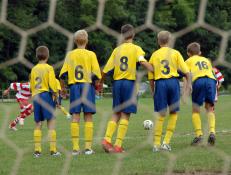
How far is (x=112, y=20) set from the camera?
890cm

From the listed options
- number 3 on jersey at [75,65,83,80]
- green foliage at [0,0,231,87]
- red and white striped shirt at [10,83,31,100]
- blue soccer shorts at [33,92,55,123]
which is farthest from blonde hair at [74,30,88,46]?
red and white striped shirt at [10,83,31,100]

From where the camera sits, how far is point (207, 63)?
24.3 feet

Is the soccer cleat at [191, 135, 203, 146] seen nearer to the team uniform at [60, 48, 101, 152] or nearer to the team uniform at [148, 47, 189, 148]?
the team uniform at [148, 47, 189, 148]

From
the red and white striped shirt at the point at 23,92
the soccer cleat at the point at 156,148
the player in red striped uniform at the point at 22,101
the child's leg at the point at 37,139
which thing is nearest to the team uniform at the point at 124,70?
the soccer cleat at the point at 156,148

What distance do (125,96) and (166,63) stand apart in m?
0.54

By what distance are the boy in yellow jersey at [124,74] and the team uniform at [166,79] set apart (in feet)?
0.44

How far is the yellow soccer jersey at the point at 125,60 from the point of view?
6.62 m

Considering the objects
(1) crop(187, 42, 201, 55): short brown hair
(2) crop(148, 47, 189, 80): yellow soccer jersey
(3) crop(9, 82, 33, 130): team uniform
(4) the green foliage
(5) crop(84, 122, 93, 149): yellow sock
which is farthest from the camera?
(3) crop(9, 82, 33, 130): team uniform

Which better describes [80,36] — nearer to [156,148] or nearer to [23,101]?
[156,148]

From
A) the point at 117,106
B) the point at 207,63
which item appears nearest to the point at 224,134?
the point at 207,63

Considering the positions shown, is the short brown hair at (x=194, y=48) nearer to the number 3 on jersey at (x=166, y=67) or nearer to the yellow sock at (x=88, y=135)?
the number 3 on jersey at (x=166, y=67)

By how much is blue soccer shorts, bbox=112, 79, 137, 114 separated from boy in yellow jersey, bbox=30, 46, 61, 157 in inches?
24.7

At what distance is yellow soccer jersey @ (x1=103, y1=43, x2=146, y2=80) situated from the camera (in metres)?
6.62

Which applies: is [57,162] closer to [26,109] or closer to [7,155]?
[7,155]
